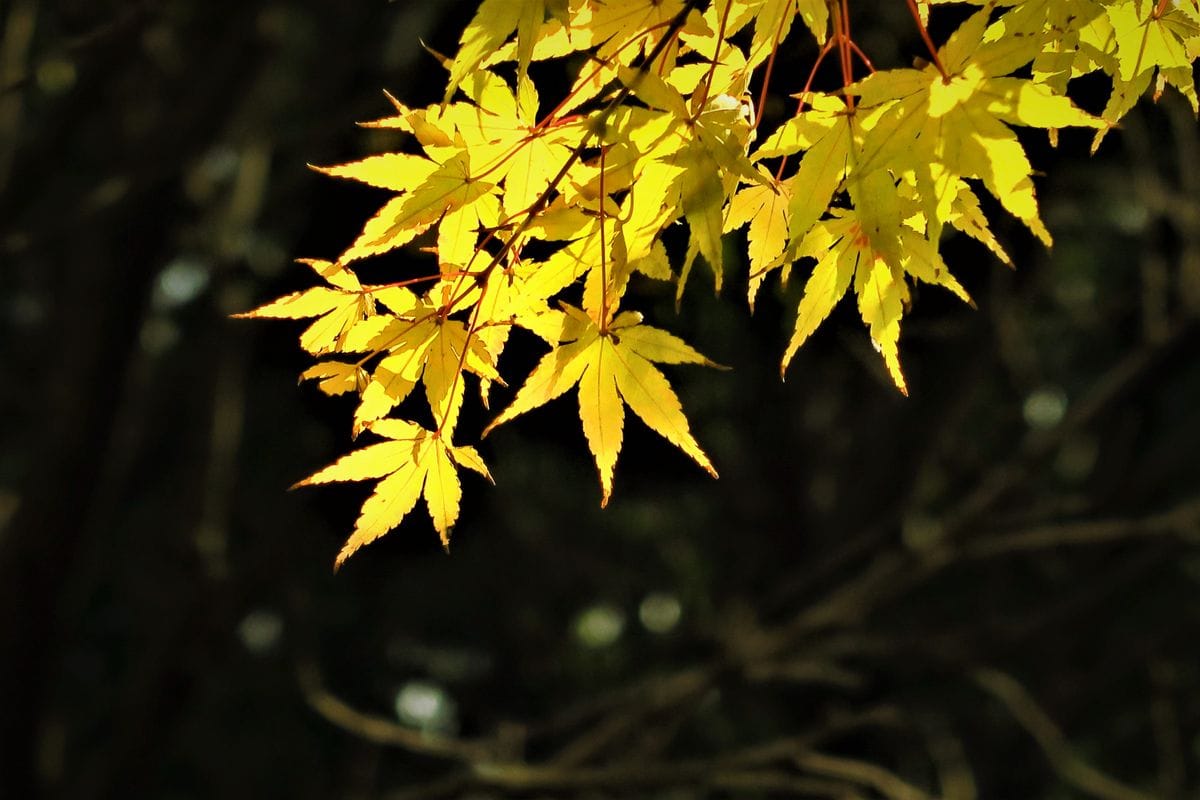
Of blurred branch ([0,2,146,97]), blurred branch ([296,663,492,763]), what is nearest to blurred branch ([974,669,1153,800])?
blurred branch ([296,663,492,763])

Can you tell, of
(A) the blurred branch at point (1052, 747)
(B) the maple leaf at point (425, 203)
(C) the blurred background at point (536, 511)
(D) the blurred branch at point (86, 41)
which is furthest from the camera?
(C) the blurred background at point (536, 511)

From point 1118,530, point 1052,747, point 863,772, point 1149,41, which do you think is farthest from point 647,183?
point 1052,747

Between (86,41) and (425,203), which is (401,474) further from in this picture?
(86,41)

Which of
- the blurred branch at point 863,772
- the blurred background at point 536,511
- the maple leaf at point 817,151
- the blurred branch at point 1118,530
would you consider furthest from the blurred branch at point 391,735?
the maple leaf at point 817,151

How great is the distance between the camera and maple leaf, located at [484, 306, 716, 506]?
95 centimetres

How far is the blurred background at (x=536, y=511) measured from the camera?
10.7ft

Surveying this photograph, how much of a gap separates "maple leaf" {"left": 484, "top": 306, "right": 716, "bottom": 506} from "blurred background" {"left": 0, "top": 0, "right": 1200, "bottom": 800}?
1224 mm

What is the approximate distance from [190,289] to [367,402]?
12.1ft

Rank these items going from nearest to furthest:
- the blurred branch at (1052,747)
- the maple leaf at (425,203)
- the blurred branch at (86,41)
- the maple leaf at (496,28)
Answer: the maple leaf at (496,28), the maple leaf at (425,203), the blurred branch at (86,41), the blurred branch at (1052,747)

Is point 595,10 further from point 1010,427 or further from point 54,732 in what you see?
point 1010,427

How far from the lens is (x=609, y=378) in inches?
38.1

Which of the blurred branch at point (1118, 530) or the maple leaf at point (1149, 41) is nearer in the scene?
the maple leaf at point (1149, 41)

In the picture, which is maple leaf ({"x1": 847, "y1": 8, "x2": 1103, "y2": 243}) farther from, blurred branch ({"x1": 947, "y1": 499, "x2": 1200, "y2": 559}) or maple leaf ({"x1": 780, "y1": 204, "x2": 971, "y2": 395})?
blurred branch ({"x1": 947, "y1": 499, "x2": 1200, "y2": 559})

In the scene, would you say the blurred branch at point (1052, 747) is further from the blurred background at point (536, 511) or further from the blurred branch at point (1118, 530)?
the blurred branch at point (1118, 530)
